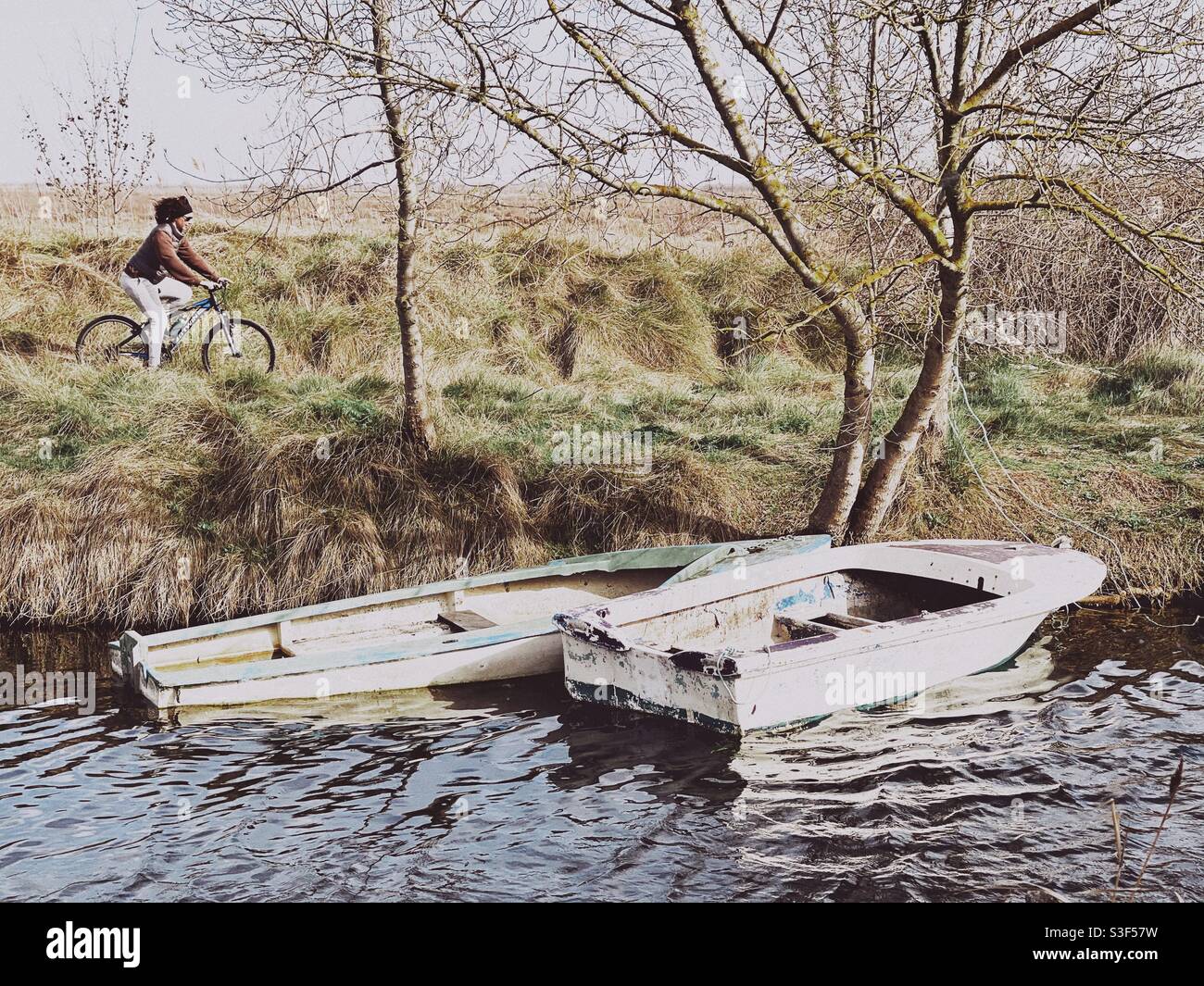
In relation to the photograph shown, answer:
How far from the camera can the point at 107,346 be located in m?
11.5

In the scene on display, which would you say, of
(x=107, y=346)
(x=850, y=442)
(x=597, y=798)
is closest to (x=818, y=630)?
(x=850, y=442)

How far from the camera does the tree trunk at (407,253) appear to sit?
8.05 meters

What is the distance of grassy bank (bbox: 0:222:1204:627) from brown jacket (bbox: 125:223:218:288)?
1.04m

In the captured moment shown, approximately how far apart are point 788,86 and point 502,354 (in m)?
5.70

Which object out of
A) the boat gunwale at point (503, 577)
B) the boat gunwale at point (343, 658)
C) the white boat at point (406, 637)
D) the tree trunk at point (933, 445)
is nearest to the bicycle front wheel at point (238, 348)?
the boat gunwale at point (503, 577)

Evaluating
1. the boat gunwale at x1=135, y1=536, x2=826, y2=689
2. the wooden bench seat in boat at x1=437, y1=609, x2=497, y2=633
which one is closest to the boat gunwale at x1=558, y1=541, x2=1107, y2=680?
the boat gunwale at x1=135, y1=536, x2=826, y2=689

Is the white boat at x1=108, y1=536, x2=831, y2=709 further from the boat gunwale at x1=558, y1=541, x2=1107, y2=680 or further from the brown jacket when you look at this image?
the brown jacket

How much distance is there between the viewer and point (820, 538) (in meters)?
8.08

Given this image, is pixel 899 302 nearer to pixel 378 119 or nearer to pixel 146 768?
pixel 378 119

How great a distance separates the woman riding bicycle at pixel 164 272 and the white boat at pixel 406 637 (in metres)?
4.44

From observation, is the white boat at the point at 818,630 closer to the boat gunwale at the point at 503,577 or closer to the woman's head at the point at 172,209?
the boat gunwale at the point at 503,577

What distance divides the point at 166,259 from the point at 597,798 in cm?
741

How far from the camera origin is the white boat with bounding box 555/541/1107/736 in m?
6.19
